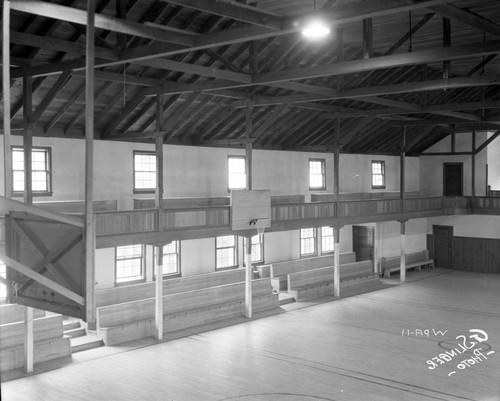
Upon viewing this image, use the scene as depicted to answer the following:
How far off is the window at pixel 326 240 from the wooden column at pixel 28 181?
1552 cm

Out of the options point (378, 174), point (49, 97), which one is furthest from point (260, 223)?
point (378, 174)

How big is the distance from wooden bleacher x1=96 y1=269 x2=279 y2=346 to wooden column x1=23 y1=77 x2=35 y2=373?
8.59ft

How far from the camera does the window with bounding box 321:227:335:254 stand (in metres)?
28.1

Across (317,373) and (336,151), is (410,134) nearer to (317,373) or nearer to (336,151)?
(336,151)

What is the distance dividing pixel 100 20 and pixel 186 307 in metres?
11.5

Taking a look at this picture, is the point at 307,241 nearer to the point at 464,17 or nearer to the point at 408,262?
the point at 408,262

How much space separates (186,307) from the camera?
19.8m

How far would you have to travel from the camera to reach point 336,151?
78.8 ft

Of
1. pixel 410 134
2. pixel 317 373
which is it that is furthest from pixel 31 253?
pixel 410 134

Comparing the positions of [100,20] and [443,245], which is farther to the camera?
[443,245]

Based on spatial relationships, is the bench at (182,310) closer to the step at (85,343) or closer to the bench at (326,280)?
the step at (85,343)

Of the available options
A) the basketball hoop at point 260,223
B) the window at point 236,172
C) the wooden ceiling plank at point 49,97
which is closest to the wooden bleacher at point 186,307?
the basketball hoop at point 260,223

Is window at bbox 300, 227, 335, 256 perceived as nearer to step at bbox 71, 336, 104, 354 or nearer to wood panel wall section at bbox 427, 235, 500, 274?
wood panel wall section at bbox 427, 235, 500, 274

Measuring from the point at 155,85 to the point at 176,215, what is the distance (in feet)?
12.7
